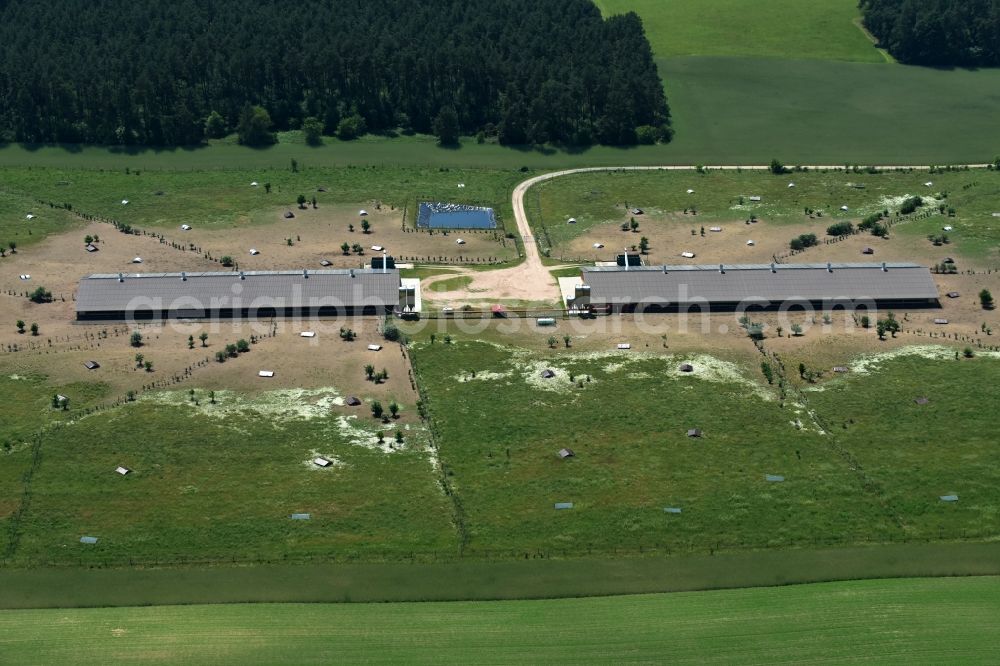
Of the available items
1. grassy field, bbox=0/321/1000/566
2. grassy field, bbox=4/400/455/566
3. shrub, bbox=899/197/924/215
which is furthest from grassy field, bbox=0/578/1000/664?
shrub, bbox=899/197/924/215

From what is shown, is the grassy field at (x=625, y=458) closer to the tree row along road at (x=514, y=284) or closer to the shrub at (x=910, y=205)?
the tree row along road at (x=514, y=284)

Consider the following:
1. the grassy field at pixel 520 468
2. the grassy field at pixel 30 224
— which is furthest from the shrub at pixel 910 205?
the grassy field at pixel 30 224

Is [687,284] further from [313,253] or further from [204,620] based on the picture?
[204,620]

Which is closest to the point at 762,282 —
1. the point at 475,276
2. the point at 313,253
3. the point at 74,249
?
the point at 475,276

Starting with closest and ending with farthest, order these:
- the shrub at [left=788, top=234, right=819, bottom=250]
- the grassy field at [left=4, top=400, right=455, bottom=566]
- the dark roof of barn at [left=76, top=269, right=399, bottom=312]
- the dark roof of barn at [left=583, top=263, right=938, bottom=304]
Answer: the grassy field at [left=4, top=400, right=455, bottom=566]
the dark roof of barn at [left=76, top=269, right=399, bottom=312]
the dark roof of barn at [left=583, top=263, right=938, bottom=304]
the shrub at [left=788, top=234, right=819, bottom=250]

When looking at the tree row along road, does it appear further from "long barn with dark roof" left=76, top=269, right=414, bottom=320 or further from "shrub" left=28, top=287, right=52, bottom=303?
"shrub" left=28, top=287, right=52, bottom=303

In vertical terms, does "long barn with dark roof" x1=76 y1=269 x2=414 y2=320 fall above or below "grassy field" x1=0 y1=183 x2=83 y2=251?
below
